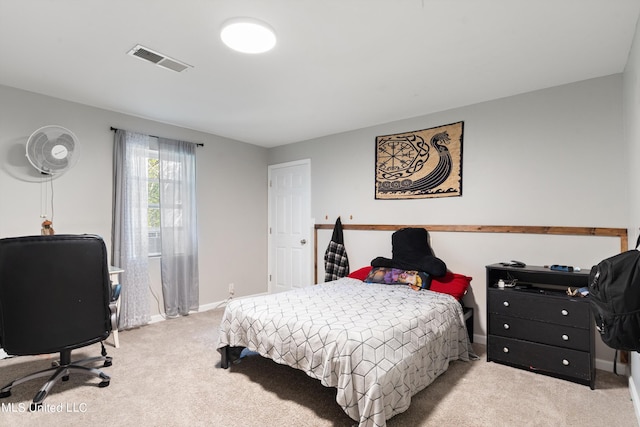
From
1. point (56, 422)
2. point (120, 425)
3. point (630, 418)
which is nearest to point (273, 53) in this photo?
point (120, 425)

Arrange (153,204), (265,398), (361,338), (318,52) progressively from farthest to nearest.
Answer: (153,204)
(318,52)
(265,398)
(361,338)

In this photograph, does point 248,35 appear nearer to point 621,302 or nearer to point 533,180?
point 621,302

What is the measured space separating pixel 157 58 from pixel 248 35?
863 mm

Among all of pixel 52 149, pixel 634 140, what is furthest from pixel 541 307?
pixel 52 149

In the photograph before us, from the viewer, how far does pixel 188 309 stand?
4.25 meters

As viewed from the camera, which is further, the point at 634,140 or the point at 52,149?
the point at 52,149

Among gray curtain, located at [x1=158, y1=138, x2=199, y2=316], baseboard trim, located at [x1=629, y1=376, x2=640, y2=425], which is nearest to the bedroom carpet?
baseboard trim, located at [x1=629, y1=376, x2=640, y2=425]

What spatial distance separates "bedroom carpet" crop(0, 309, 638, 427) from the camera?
2.00m

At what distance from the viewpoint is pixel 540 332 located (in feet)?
8.49

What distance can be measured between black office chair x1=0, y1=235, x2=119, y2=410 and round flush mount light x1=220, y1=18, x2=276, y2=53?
1.64m

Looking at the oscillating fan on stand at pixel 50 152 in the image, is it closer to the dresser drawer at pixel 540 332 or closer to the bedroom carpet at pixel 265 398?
the bedroom carpet at pixel 265 398

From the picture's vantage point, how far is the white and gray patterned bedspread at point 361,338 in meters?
1.83

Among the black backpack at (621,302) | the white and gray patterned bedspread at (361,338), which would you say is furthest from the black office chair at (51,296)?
the black backpack at (621,302)

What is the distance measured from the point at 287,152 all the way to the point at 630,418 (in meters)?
4.56
